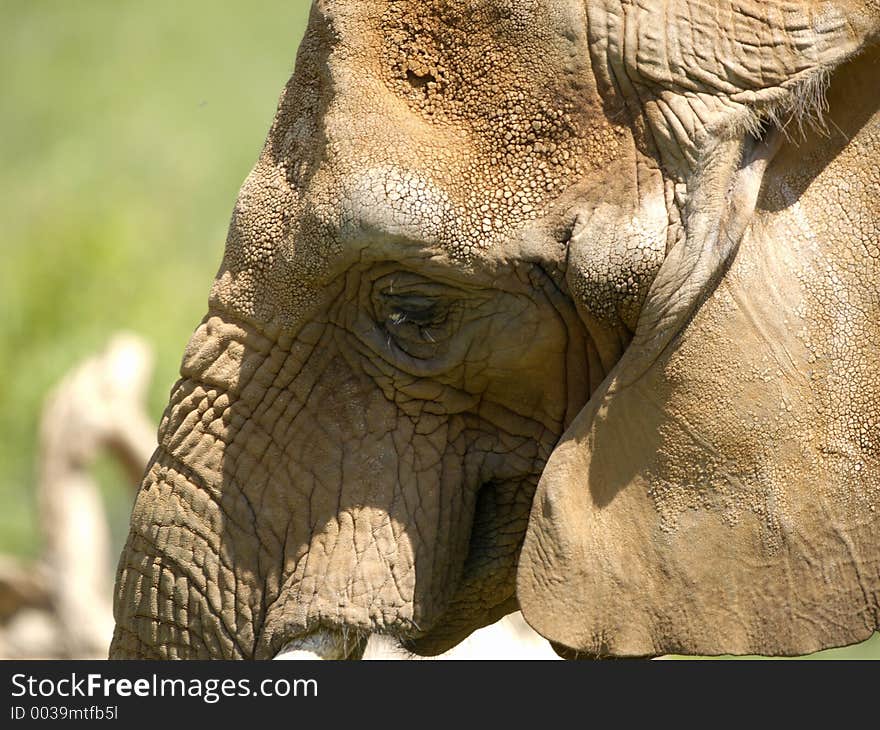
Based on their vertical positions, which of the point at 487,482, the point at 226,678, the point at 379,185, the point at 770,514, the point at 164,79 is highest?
the point at 379,185

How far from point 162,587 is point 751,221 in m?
0.93

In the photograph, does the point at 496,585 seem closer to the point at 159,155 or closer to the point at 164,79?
the point at 159,155

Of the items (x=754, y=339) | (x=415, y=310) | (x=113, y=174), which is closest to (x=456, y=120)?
(x=415, y=310)

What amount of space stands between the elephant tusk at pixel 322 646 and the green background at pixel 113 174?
290cm

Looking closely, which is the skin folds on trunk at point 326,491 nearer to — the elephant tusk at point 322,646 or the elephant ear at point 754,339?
the elephant tusk at point 322,646

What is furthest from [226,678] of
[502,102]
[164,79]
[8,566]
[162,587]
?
[164,79]

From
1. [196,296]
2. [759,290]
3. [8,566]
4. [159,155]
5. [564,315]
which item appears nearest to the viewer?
[759,290]

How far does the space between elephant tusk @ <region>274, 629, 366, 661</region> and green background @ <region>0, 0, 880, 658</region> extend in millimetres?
2896

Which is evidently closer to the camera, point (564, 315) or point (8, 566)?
point (564, 315)

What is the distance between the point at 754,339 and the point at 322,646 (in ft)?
2.28

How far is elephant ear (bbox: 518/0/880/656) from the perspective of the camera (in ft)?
5.87

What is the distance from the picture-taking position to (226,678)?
2.02 meters

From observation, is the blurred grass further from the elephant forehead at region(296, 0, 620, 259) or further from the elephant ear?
the elephant ear

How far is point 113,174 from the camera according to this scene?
7.88 meters
